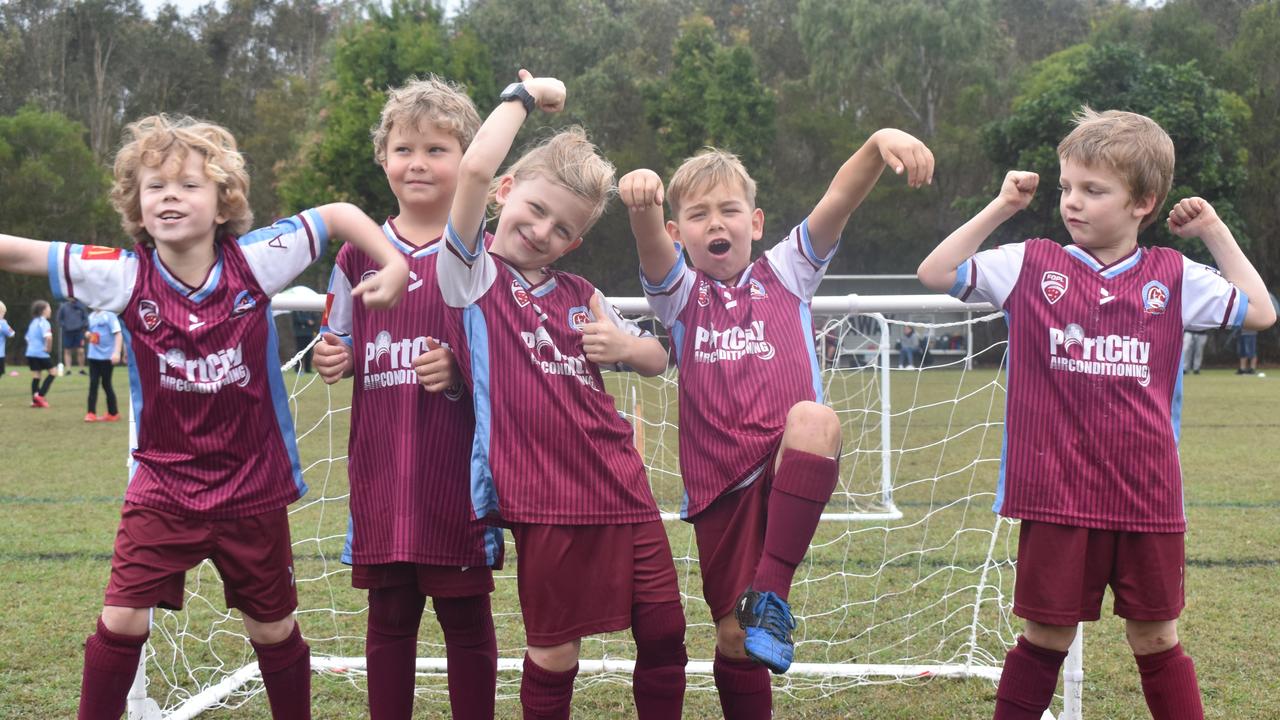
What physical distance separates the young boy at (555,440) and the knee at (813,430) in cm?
40

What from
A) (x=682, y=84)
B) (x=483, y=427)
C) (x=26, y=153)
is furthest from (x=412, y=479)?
(x=26, y=153)

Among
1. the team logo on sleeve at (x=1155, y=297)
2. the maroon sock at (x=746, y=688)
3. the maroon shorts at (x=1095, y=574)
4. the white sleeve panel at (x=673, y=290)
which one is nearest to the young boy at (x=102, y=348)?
the white sleeve panel at (x=673, y=290)

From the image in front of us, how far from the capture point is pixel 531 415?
282 centimetres

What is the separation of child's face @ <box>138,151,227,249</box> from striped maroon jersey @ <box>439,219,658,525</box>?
2.10ft

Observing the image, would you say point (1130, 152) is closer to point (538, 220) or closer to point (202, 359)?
point (538, 220)

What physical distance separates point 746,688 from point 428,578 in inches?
35.4

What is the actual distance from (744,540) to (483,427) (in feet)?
2.44

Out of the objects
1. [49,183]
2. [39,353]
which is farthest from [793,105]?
[39,353]

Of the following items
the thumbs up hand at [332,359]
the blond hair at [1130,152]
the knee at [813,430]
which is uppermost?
the blond hair at [1130,152]

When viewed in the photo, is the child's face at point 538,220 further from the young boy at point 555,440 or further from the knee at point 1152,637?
the knee at point 1152,637

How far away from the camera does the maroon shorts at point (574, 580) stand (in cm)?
276

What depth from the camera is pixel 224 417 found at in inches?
114

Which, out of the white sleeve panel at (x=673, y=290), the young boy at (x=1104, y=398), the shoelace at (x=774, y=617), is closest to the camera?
the shoelace at (x=774, y=617)

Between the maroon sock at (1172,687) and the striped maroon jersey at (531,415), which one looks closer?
the striped maroon jersey at (531,415)
